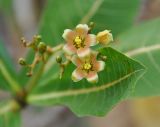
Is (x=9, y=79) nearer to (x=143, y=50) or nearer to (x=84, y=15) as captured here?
(x=84, y=15)

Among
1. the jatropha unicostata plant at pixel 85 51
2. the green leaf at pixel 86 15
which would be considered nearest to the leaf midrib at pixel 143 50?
the green leaf at pixel 86 15

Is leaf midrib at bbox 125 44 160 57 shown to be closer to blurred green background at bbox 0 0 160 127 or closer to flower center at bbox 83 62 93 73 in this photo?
blurred green background at bbox 0 0 160 127

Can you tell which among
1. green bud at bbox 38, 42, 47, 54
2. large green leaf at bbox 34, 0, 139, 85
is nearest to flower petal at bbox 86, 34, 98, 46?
green bud at bbox 38, 42, 47, 54

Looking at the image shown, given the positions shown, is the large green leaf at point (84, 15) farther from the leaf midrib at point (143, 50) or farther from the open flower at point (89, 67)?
the open flower at point (89, 67)

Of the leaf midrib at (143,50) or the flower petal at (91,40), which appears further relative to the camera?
the leaf midrib at (143,50)

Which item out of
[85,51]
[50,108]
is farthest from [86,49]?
[50,108]

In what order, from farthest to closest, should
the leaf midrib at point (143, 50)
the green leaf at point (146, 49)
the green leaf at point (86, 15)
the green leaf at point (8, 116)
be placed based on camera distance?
the green leaf at point (86, 15) < the green leaf at point (8, 116) < the leaf midrib at point (143, 50) < the green leaf at point (146, 49)

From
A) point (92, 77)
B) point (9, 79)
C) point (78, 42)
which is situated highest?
point (9, 79)
